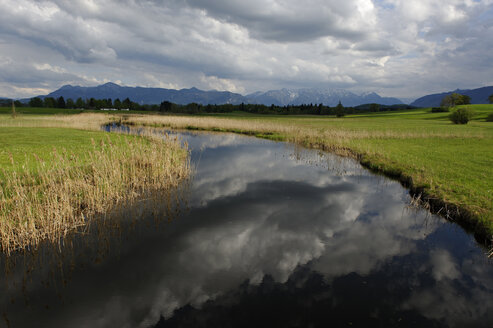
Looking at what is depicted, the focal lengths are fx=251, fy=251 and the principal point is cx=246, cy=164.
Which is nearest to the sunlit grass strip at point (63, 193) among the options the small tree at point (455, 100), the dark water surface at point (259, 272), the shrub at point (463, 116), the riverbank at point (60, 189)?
the riverbank at point (60, 189)

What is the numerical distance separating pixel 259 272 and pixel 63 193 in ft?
28.9

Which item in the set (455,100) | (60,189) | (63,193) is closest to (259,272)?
(63,193)

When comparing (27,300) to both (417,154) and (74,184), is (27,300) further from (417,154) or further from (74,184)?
(417,154)

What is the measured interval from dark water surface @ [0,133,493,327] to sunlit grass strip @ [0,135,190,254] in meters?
1.08

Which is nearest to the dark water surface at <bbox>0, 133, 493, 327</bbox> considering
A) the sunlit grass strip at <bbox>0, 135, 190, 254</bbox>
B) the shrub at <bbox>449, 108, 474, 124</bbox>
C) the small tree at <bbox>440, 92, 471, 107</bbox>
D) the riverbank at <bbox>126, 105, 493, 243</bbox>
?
the riverbank at <bbox>126, 105, 493, 243</bbox>

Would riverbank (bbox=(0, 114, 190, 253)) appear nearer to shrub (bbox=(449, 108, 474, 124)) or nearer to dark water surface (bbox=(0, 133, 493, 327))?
dark water surface (bbox=(0, 133, 493, 327))

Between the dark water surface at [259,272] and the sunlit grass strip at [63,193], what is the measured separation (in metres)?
1.08

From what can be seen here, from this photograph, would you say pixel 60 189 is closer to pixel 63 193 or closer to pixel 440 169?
pixel 63 193

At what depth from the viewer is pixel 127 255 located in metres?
8.38

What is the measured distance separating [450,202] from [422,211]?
1237 mm

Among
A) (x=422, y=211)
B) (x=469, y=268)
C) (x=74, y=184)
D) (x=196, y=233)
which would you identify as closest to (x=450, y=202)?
(x=422, y=211)

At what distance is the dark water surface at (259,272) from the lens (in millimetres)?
6168

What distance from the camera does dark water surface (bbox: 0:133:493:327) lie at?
6168mm

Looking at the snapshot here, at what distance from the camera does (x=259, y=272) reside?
7801 mm
